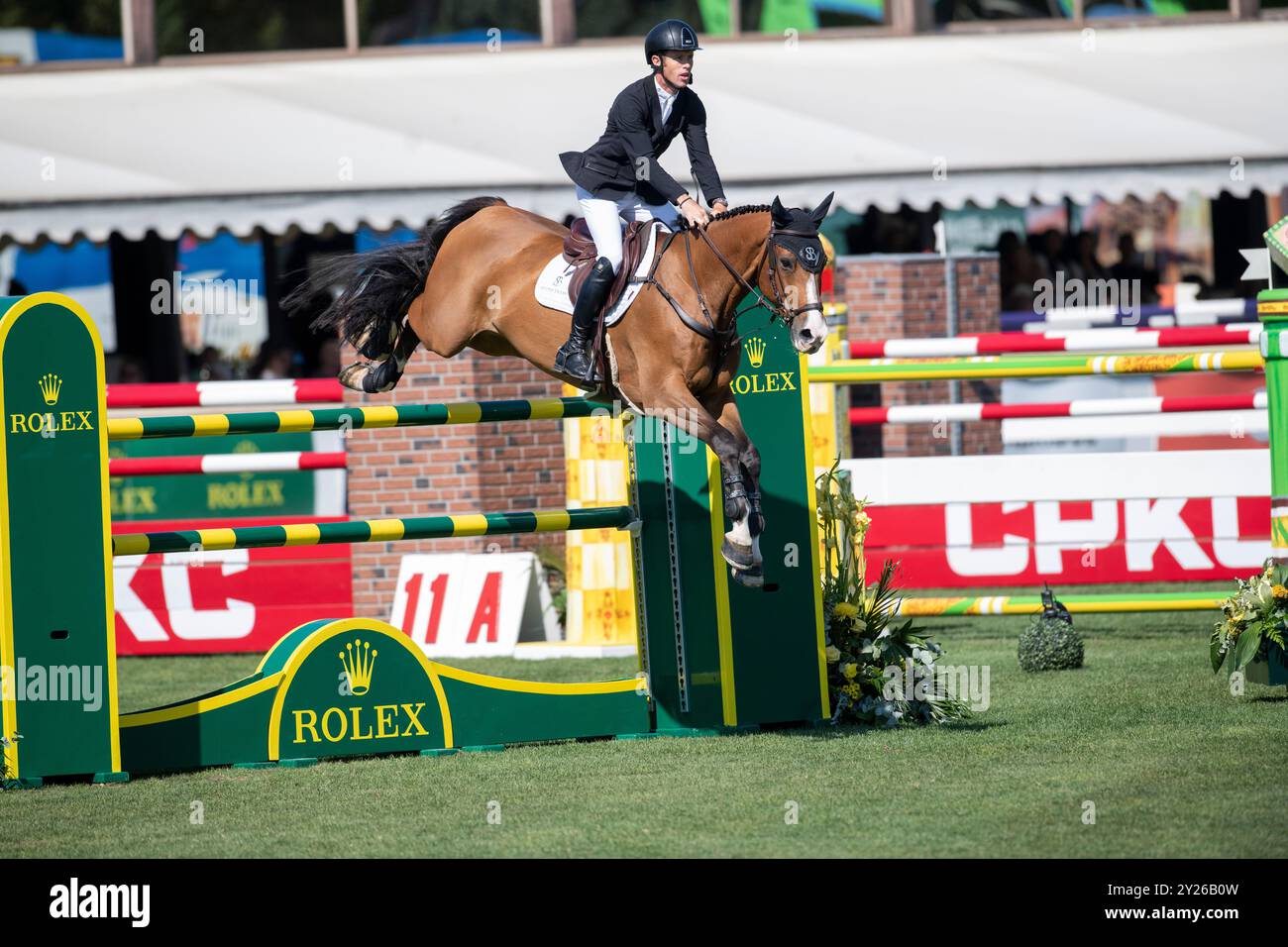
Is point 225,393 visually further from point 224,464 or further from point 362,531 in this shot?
point 362,531

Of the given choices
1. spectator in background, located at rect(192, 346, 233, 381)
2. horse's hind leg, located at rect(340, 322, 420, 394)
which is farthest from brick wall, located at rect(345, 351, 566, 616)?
spectator in background, located at rect(192, 346, 233, 381)

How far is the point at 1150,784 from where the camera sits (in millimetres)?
5918

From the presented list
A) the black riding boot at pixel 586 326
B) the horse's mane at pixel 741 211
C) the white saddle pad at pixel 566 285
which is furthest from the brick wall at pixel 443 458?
the horse's mane at pixel 741 211

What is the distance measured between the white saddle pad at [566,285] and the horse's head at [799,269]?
62 cm

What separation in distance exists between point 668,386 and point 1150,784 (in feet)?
7.59

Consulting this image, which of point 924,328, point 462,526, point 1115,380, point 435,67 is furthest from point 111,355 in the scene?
point 462,526

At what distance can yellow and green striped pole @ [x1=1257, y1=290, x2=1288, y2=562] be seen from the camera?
24.7 feet

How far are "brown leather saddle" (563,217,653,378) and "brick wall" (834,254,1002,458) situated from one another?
6.58 meters

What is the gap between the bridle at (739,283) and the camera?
22.3 ft

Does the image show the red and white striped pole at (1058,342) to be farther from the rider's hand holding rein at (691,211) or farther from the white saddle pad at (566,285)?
the rider's hand holding rein at (691,211)

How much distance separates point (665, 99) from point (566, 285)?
837mm

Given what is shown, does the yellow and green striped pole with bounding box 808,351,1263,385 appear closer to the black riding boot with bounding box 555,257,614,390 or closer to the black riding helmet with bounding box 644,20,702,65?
the black riding boot with bounding box 555,257,614,390

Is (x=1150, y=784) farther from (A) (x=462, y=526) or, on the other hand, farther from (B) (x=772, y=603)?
(A) (x=462, y=526)

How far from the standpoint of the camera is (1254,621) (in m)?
7.64
